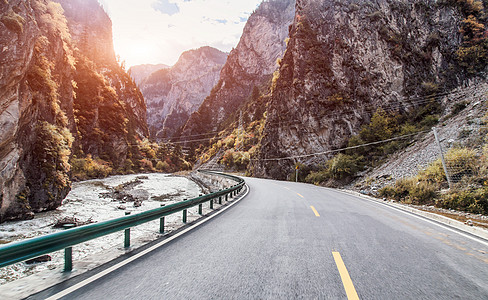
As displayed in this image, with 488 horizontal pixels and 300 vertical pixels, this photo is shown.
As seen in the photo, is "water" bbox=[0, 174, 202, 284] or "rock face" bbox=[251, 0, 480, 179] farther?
"rock face" bbox=[251, 0, 480, 179]

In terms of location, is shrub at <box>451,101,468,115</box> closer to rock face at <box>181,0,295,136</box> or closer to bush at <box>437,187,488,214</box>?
bush at <box>437,187,488,214</box>

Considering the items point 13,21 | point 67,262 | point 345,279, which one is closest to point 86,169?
point 13,21

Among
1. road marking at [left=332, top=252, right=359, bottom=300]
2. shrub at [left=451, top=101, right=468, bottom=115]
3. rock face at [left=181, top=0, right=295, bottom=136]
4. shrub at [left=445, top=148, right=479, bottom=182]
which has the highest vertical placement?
rock face at [left=181, top=0, right=295, bottom=136]

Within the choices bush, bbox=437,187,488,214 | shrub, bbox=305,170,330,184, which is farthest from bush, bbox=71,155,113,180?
bush, bbox=437,187,488,214

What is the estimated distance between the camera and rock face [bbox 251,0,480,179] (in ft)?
109

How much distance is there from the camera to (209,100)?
140m

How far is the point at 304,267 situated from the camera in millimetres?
3398

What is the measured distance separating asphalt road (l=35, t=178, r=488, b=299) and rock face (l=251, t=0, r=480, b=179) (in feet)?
97.1

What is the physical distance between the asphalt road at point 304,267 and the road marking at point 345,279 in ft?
0.04

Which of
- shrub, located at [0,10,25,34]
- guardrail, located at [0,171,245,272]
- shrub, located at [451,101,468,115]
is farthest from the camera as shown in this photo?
shrub, located at [451,101,468,115]

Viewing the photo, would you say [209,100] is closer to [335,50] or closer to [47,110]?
[335,50]

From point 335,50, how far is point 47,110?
1511 inches

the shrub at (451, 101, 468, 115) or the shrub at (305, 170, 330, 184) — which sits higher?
the shrub at (451, 101, 468, 115)

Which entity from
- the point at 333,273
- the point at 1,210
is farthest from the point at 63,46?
the point at 333,273
